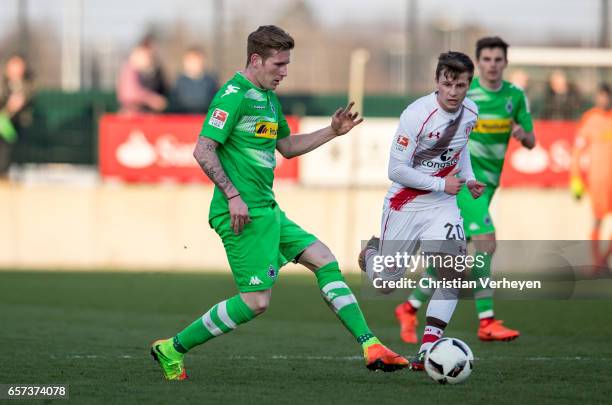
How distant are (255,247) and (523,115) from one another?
13.1 ft

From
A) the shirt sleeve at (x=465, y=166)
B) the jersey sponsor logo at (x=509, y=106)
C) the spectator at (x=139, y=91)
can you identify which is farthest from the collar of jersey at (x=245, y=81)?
the spectator at (x=139, y=91)

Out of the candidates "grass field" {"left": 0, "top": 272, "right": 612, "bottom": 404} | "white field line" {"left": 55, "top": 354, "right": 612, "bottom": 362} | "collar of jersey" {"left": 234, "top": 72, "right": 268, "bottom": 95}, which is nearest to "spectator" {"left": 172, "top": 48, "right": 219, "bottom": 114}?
"grass field" {"left": 0, "top": 272, "right": 612, "bottom": 404}

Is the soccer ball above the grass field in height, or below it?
above

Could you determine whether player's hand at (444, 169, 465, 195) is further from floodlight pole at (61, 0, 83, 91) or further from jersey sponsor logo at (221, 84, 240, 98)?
floodlight pole at (61, 0, 83, 91)

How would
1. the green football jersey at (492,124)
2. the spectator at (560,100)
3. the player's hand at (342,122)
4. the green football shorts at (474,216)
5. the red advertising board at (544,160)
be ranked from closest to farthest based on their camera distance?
the player's hand at (342,122) → the green football shorts at (474,216) → the green football jersey at (492,124) → the red advertising board at (544,160) → the spectator at (560,100)

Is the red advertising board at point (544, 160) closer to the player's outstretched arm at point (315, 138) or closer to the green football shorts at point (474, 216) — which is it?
the green football shorts at point (474, 216)

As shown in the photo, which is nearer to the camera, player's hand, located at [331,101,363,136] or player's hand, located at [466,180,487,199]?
player's hand, located at [331,101,363,136]

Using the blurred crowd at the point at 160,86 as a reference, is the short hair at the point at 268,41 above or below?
above

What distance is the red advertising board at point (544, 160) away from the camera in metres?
18.1

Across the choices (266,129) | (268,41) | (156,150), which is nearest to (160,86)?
(156,150)

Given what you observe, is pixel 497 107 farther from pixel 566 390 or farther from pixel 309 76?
pixel 309 76

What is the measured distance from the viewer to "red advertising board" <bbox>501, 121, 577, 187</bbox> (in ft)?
59.3

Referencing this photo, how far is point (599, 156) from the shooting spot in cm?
1758

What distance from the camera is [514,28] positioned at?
1911cm
